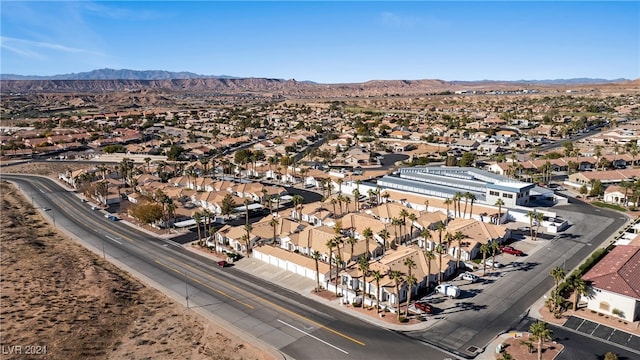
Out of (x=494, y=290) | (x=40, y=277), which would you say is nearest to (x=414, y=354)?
(x=494, y=290)

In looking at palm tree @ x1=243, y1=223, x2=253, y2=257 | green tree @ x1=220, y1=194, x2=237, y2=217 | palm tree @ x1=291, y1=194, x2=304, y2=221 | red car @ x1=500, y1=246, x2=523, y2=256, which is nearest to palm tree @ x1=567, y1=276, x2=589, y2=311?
red car @ x1=500, y1=246, x2=523, y2=256

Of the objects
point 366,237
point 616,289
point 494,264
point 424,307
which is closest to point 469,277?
point 494,264

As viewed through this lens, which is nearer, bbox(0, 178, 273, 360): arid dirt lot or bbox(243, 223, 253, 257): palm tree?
bbox(0, 178, 273, 360): arid dirt lot

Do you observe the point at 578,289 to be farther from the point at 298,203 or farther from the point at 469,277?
the point at 298,203

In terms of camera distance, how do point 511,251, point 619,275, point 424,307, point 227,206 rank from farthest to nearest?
1. point 227,206
2. point 511,251
3. point 424,307
4. point 619,275

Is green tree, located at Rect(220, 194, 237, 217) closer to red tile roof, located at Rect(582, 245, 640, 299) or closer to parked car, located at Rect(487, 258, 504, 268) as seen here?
parked car, located at Rect(487, 258, 504, 268)

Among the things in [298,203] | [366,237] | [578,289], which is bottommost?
[578,289]

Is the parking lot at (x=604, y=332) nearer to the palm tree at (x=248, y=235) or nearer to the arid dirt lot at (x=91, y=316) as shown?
the arid dirt lot at (x=91, y=316)
